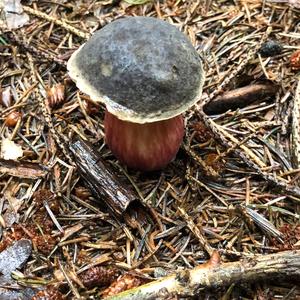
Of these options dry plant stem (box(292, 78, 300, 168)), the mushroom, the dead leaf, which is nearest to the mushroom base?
the mushroom

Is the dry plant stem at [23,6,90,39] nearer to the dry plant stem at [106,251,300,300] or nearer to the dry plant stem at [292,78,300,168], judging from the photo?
the dry plant stem at [292,78,300,168]

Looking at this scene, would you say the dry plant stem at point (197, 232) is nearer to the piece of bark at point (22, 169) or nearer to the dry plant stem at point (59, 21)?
the piece of bark at point (22, 169)

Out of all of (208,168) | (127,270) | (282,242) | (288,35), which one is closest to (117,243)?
(127,270)

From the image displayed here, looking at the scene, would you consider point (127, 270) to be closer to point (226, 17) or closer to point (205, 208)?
point (205, 208)

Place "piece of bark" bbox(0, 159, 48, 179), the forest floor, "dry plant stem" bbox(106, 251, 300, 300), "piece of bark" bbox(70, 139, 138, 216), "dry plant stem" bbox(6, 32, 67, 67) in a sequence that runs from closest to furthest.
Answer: "dry plant stem" bbox(106, 251, 300, 300)
the forest floor
"piece of bark" bbox(70, 139, 138, 216)
"piece of bark" bbox(0, 159, 48, 179)
"dry plant stem" bbox(6, 32, 67, 67)

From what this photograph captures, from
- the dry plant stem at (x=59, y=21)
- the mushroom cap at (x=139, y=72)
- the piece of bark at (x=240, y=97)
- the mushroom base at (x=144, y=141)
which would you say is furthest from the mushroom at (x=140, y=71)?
the dry plant stem at (x=59, y=21)

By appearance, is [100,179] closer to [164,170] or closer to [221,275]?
[164,170]
